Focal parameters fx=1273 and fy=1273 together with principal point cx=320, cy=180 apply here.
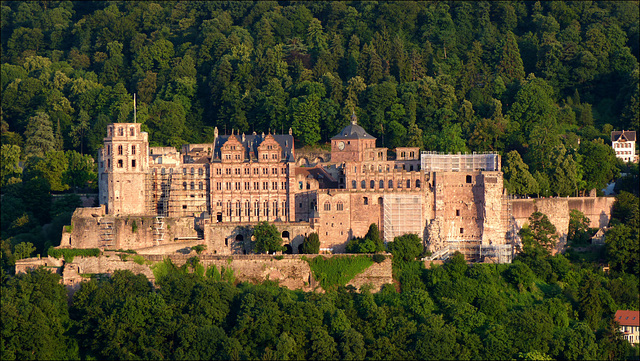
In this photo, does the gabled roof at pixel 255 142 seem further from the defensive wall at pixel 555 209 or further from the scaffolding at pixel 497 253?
the defensive wall at pixel 555 209

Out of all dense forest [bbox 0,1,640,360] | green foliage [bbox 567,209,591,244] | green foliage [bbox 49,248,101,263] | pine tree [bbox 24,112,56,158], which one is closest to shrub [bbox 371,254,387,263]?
dense forest [bbox 0,1,640,360]

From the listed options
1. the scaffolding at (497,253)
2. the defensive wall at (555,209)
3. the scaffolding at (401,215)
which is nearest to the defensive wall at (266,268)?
the scaffolding at (401,215)

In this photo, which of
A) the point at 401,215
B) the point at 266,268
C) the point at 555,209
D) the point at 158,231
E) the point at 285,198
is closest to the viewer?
the point at 266,268

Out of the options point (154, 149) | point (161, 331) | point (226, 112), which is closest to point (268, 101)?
point (226, 112)

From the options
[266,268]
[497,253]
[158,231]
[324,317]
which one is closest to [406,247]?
[497,253]

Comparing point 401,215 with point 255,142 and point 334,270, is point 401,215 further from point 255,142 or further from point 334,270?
point 255,142

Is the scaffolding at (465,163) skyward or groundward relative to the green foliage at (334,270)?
skyward

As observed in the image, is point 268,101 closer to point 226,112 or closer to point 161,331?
point 226,112
